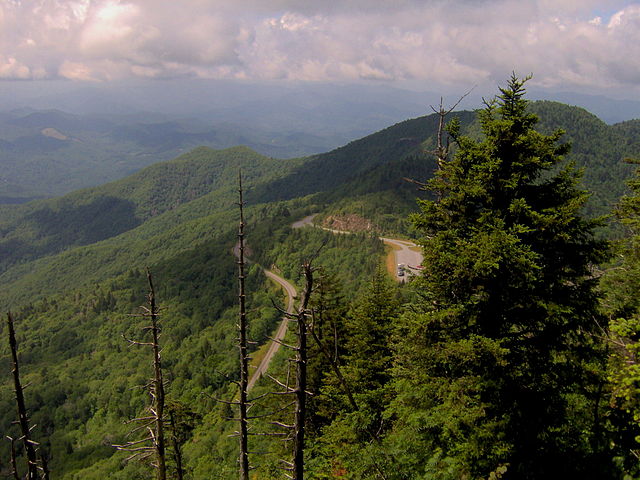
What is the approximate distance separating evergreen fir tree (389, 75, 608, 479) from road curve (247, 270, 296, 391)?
35267 mm

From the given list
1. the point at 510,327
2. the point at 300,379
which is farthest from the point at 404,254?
the point at 300,379

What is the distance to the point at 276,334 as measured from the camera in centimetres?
8381

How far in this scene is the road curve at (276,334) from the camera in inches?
2743

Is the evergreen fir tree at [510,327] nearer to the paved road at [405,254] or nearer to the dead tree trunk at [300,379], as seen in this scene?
the dead tree trunk at [300,379]

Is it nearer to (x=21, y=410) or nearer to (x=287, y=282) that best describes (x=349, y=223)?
(x=287, y=282)

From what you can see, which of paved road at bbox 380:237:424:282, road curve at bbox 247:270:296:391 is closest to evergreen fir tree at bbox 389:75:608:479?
road curve at bbox 247:270:296:391

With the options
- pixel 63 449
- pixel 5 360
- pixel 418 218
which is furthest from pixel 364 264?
pixel 5 360

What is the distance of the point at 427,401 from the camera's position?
1231cm

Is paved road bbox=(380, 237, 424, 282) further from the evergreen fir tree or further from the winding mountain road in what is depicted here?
the evergreen fir tree

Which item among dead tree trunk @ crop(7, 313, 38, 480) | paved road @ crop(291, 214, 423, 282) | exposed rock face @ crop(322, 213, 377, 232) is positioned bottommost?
paved road @ crop(291, 214, 423, 282)

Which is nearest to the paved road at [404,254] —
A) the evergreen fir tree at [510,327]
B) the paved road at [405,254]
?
the paved road at [405,254]

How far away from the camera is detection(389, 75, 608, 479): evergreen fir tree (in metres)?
10.6

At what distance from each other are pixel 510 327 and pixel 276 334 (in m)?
75.8

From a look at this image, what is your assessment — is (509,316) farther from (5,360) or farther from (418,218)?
(5,360)
